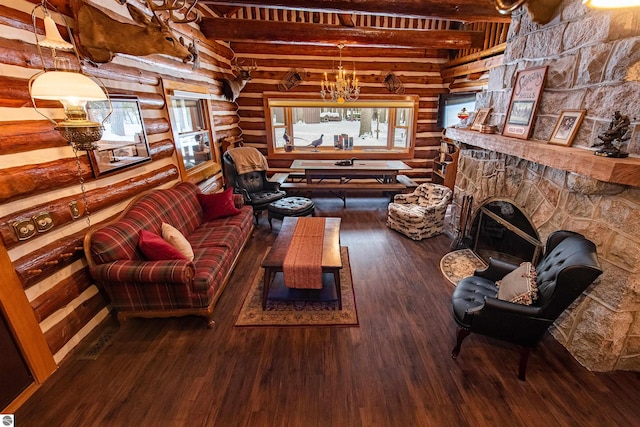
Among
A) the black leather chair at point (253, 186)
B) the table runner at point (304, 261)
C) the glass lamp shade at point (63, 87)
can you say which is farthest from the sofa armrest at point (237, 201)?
the glass lamp shade at point (63, 87)

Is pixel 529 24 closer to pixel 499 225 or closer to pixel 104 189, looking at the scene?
pixel 499 225

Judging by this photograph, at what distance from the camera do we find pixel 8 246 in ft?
6.24

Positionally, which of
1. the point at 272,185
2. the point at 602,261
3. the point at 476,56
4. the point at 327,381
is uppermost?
the point at 476,56

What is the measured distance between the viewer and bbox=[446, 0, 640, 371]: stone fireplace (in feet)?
Result: 6.54

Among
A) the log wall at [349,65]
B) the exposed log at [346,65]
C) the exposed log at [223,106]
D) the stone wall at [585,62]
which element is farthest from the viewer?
the exposed log at [346,65]

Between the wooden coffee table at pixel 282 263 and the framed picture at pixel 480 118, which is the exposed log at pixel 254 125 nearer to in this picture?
the wooden coffee table at pixel 282 263

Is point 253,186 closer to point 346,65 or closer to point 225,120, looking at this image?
point 225,120

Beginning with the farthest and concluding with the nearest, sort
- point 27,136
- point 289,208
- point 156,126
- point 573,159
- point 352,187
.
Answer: point 352,187 < point 289,208 < point 156,126 < point 573,159 < point 27,136

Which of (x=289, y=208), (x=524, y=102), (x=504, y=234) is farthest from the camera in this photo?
(x=289, y=208)

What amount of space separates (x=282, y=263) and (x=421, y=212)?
104 inches

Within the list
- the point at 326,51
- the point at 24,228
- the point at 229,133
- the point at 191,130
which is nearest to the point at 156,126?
the point at 191,130

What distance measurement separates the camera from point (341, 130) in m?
7.17

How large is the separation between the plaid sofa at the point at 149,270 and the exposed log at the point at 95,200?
0.48ft

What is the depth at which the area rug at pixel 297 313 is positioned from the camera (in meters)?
2.79
